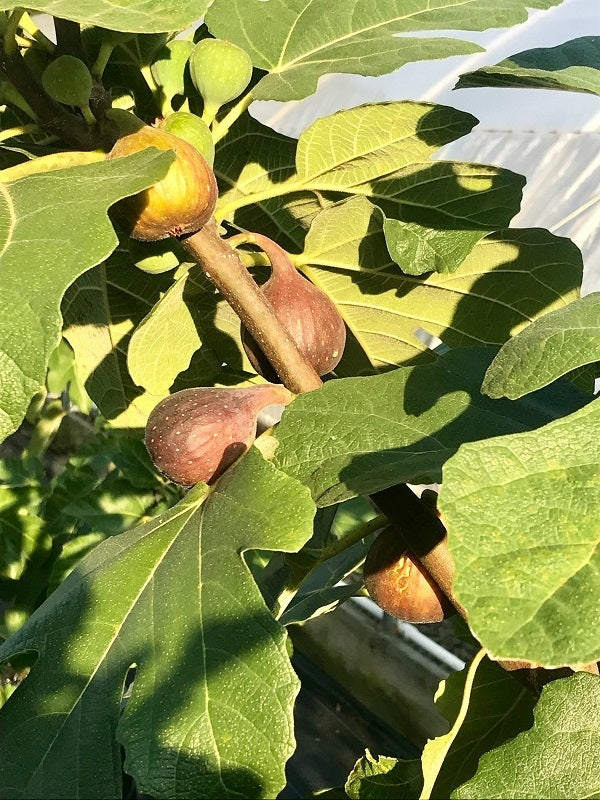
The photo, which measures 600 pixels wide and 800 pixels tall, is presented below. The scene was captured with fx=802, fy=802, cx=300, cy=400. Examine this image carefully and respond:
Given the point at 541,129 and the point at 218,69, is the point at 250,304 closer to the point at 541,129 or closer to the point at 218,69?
the point at 218,69

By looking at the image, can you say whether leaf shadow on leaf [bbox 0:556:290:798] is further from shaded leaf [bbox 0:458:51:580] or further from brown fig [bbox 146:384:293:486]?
shaded leaf [bbox 0:458:51:580]

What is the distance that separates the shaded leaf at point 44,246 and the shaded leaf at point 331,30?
0.17 m

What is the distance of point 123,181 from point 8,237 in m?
0.07

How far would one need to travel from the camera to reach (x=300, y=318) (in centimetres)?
59

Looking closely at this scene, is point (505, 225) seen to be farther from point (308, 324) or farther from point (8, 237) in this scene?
point (8, 237)

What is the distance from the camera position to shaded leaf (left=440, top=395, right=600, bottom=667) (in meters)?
0.33

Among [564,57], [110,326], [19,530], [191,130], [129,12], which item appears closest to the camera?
[129,12]

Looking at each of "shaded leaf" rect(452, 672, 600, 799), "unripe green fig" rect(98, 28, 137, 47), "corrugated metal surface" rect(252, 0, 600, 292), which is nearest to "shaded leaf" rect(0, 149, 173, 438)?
"unripe green fig" rect(98, 28, 137, 47)

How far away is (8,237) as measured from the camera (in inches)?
17.3

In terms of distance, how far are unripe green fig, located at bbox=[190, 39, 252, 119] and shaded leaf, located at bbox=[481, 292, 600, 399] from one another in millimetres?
296

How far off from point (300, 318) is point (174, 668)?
0.26 m

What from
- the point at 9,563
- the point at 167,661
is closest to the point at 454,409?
the point at 167,661

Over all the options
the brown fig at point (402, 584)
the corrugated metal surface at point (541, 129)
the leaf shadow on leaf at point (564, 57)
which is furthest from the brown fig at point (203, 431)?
the corrugated metal surface at point (541, 129)

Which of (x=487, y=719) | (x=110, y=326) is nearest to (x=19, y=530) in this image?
(x=110, y=326)
